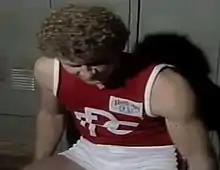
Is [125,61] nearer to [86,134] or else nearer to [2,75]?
[86,134]

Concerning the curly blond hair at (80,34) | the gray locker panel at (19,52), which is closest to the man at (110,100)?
the curly blond hair at (80,34)

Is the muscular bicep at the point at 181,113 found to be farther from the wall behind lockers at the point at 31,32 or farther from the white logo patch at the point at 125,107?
the wall behind lockers at the point at 31,32

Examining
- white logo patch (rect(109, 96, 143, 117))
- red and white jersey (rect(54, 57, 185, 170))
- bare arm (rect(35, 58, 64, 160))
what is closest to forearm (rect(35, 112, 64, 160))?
bare arm (rect(35, 58, 64, 160))

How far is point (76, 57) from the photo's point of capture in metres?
1.10

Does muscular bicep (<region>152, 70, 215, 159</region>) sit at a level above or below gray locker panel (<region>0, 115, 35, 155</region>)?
above

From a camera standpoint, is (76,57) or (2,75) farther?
(2,75)

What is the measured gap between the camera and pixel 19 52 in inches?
59.2

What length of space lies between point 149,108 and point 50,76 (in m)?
0.25

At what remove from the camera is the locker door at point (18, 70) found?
144cm

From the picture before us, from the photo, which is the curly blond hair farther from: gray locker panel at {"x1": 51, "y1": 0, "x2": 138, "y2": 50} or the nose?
gray locker panel at {"x1": 51, "y1": 0, "x2": 138, "y2": 50}

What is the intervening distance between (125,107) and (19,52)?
0.39 metres

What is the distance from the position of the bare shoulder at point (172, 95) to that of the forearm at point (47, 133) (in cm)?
32

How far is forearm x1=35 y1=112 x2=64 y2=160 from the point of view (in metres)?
1.43

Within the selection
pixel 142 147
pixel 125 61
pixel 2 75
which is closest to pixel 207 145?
pixel 142 147
